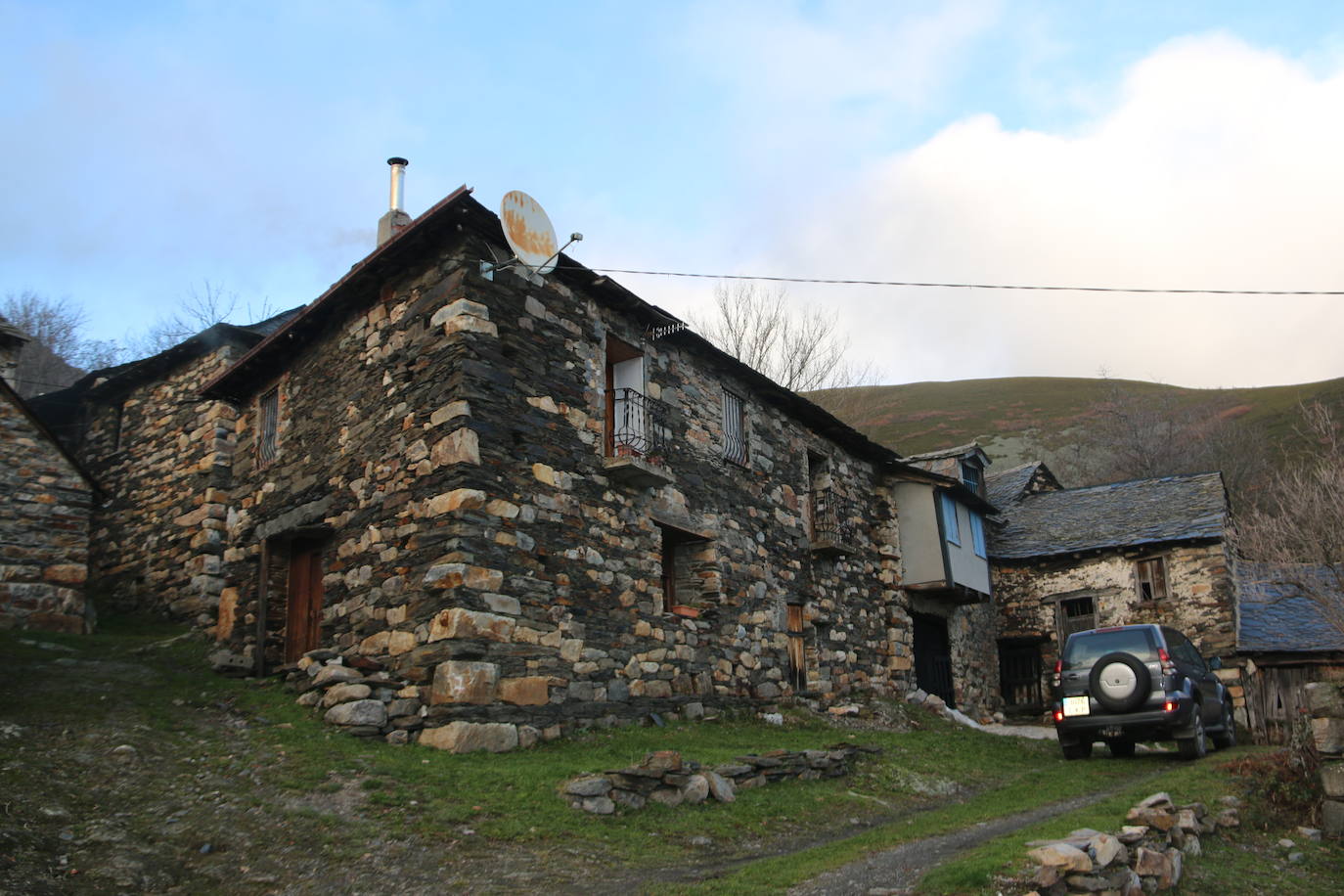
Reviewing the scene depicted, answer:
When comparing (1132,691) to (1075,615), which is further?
(1075,615)

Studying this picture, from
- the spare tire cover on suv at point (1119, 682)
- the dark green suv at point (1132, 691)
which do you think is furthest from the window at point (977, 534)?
the spare tire cover on suv at point (1119, 682)

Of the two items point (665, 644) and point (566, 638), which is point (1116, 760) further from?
point (566, 638)

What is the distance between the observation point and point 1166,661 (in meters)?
11.7

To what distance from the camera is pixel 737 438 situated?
15.5 m

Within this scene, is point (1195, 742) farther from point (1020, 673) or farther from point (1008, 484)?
point (1008, 484)

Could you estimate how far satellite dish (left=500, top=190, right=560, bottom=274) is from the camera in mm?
10953

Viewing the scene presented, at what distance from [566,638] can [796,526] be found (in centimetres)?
648

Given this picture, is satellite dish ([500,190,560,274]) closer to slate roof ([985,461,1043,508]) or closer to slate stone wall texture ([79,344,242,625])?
slate stone wall texture ([79,344,242,625])

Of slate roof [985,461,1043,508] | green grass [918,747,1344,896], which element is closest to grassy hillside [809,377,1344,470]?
slate roof [985,461,1043,508]

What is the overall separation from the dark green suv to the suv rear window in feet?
0.03

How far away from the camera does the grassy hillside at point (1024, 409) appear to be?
215 ft

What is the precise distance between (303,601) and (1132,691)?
10514 mm

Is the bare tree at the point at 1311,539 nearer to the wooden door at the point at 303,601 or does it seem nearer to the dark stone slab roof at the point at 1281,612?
the dark stone slab roof at the point at 1281,612

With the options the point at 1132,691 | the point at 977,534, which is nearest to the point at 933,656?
the point at 977,534
